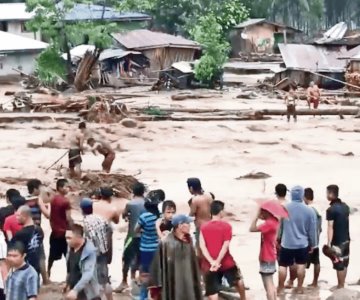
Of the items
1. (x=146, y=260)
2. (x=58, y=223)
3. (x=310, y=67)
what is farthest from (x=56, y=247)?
(x=310, y=67)

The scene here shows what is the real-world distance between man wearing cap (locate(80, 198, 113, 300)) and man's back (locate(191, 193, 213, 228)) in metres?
1.18

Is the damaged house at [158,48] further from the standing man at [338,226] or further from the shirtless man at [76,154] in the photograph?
the standing man at [338,226]

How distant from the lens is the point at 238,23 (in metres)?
64.2

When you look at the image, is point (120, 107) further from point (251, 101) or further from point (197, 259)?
point (197, 259)

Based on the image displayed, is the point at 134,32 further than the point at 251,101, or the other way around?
the point at 134,32

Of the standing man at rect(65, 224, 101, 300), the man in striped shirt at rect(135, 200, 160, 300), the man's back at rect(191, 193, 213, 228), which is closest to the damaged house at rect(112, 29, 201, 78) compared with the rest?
the man's back at rect(191, 193, 213, 228)

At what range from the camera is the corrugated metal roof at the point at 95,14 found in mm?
51909

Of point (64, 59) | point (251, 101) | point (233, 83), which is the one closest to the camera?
point (251, 101)

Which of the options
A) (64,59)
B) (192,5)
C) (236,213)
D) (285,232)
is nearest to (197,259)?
(285,232)

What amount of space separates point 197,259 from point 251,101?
115ft

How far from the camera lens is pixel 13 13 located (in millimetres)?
60312

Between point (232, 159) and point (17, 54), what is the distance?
1128 inches

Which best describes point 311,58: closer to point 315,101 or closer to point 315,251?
point 315,101

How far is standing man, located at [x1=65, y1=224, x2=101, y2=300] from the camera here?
8.95 metres
